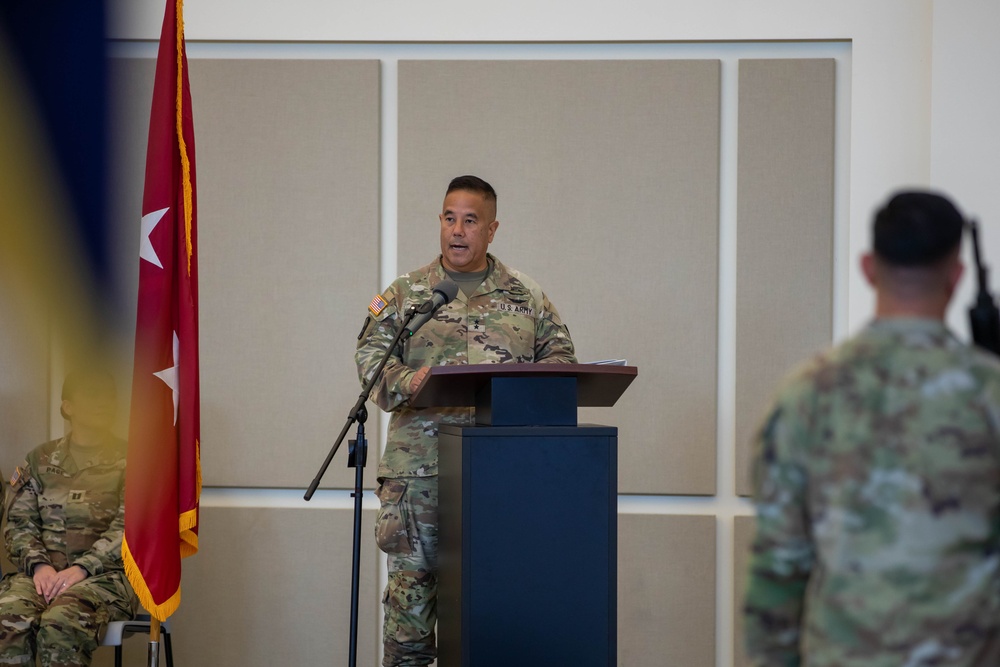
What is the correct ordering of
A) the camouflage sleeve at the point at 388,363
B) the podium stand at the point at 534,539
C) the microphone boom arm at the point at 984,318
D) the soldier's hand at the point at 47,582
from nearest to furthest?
1. the microphone boom arm at the point at 984,318
2. the podium stand at the point at 534,539
3. the camouflage sleeve at the point at 388,363
4. the soldier's hand at the point at 47,582

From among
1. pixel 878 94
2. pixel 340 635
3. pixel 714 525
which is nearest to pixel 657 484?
pixel 714 525

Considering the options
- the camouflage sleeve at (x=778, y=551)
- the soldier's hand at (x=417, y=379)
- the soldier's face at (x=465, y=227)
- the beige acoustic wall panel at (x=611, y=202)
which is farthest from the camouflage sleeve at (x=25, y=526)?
the camouflage sleeve at (x=778, y=551)

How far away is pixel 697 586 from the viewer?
15.0ft

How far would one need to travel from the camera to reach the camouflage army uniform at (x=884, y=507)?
4.88 ft

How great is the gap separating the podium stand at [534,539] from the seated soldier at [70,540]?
179cm

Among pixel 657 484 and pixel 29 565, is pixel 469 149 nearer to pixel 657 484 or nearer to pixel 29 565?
pixel 657 484

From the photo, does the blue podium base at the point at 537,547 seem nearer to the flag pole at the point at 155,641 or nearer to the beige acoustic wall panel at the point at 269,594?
the flag pole at the point at 155,641

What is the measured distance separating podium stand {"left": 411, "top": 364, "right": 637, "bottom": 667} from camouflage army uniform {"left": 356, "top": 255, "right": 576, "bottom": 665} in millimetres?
585

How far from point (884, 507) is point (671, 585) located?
3203mm

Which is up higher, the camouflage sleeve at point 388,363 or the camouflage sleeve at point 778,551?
the camouflage sleeve at point 388,363

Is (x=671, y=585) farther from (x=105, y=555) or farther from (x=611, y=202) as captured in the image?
(x=105, y=555)

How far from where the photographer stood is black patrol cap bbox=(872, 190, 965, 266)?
154cm

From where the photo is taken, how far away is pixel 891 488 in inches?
59.3

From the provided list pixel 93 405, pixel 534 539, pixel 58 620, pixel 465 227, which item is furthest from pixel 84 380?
pixel 534 539
